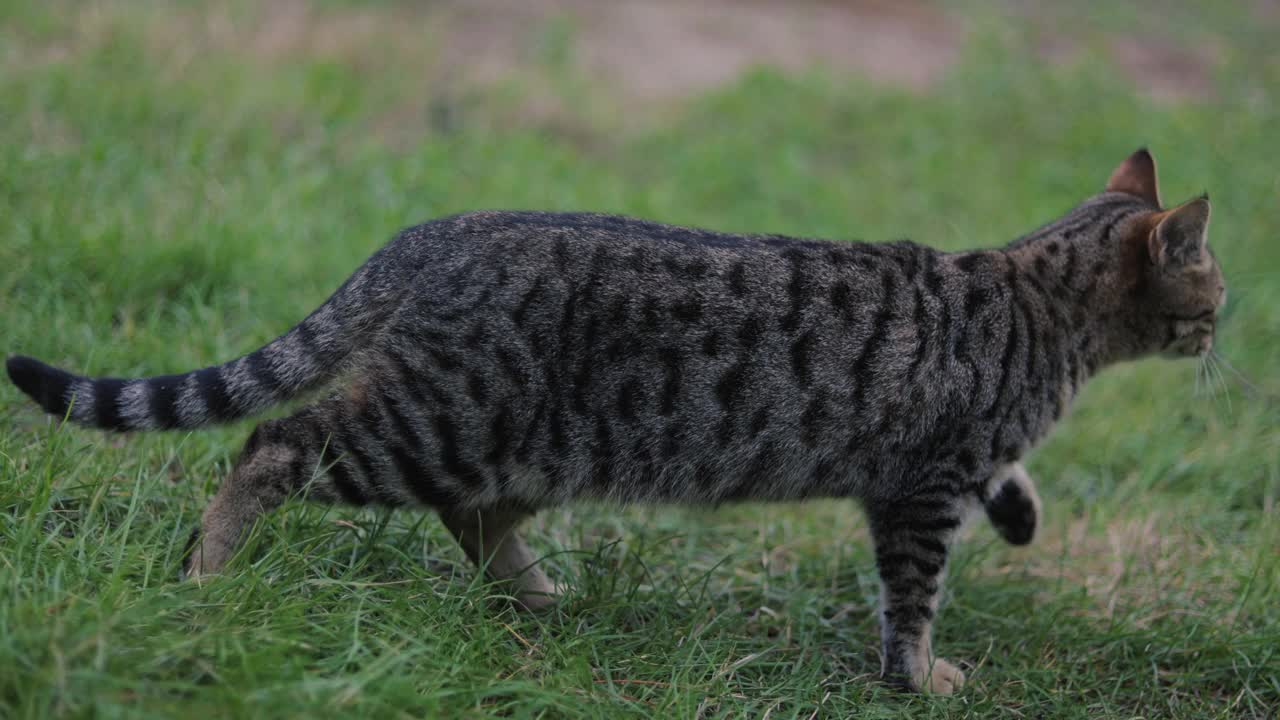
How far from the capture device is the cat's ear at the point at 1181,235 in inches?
149

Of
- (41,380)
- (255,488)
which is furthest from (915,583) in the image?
(41,380)

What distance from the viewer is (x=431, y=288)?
3402 mm

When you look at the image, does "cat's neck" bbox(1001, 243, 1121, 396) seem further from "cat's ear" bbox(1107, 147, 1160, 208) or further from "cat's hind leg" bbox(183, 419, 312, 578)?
"cat's hind leg" bbox(183, 419, 312, 578)

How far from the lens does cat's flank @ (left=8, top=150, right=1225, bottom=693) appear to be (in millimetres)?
3348

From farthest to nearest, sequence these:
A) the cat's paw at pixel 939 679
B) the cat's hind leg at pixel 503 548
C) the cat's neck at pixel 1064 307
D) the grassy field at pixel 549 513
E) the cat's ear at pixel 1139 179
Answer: the cat's ear at pixel 1139 179 → the cat's neck at pixel 1064 307 → the cat's hind leg at pixel 503 548 → the cat's paw at pixel 939 679 → the grassy field at pixel 549 513

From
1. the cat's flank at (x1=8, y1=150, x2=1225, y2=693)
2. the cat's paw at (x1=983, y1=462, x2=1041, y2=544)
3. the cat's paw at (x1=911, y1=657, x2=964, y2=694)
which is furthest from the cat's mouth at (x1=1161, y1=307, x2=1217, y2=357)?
the cat's paw at (x1=911, y1=657, x2=964, y2=694)

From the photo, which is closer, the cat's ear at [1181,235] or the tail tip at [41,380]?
the tail tip at [41,380]

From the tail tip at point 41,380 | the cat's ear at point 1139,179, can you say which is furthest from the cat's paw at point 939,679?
the tail tip at point 41,380

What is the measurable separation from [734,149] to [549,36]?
1928 millimetres

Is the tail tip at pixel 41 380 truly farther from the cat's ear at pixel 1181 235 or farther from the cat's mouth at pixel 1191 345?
the cat's mouth at pixel 1191 345

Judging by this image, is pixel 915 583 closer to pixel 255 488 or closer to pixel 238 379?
pixel 255 488

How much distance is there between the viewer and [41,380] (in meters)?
3.28

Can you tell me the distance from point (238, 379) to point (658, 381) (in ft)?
4.00

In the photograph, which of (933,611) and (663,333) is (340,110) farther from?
(933,611)
